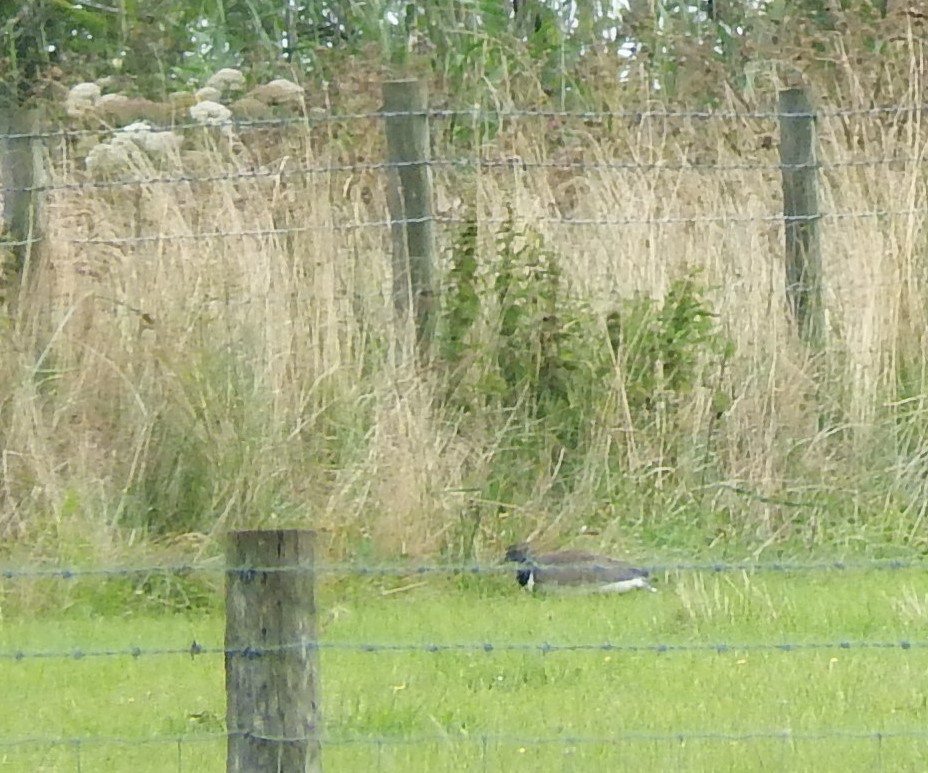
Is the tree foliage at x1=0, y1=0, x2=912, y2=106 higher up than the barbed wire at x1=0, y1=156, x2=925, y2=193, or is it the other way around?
the tree foliage at x1=0, y1=0, x2=912, y2=106

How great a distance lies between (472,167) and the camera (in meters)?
8.24

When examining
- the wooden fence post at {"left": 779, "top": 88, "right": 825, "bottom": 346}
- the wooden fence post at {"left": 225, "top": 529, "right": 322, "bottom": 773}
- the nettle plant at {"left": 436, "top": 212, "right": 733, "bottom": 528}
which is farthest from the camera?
the wooden fence post at {"left": 779, "top": 88, "right": 825, "bottom": 346}

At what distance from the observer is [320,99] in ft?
31.2

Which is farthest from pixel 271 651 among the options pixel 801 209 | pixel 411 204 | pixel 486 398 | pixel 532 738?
pixel 801 209

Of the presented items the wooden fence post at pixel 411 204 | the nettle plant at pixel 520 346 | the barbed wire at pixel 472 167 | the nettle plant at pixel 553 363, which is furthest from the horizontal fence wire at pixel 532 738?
the barbed wire at pixel 472 167

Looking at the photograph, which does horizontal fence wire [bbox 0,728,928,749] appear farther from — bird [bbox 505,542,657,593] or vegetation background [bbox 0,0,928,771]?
bird [bbox 505,542,657,593]

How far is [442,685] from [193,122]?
3.97 meters

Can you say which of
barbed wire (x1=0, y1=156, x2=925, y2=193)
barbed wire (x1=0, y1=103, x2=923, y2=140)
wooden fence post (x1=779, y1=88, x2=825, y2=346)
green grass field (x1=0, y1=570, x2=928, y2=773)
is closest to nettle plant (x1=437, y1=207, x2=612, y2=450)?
barbed wire (x1=0, y1=156, x2=925, y2=193)

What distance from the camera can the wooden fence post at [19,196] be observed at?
7.87 meters

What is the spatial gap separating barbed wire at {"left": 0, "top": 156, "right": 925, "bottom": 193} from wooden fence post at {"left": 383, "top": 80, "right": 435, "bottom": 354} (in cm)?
5

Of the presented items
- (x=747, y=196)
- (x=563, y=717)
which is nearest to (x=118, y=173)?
(x=747, y=196)

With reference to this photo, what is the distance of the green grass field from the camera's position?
485cm

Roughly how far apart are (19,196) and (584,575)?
9.89ft

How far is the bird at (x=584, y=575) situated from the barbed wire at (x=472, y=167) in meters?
1.87
